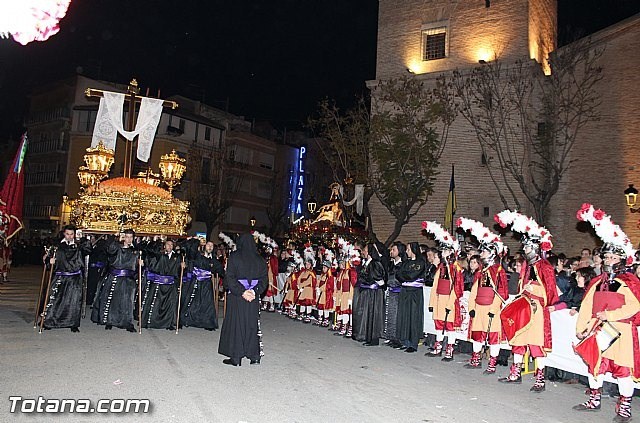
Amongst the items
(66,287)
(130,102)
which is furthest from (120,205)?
(130,102)

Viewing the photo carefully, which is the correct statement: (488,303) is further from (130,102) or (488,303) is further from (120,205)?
(130,102)

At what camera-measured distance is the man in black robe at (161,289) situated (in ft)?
38.4

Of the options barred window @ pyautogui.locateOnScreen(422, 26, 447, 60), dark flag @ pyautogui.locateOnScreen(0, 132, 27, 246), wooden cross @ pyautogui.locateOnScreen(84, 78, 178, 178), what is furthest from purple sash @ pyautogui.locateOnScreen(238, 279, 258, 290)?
barred window @ pyautogui.locateOnScreen(422, 26, 447, 60)

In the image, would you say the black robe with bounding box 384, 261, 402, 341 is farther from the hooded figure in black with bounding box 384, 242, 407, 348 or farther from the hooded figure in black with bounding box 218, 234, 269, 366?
the hooded figure in black with bounding box 218, 234, 269, 366

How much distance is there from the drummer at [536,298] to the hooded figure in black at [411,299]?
261cm

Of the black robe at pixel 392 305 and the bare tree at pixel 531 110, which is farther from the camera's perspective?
the bare tree at pixel 531 110

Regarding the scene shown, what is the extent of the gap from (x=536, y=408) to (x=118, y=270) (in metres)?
8.35

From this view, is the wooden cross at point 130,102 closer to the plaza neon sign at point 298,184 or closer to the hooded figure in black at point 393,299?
the hooded figure in black at point 393,299

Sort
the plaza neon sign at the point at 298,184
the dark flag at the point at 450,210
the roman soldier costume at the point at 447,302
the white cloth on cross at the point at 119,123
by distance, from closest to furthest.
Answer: the roman soldier costume at the point at 447,302 < the white cloth on cross at the point at 119,123 < the dark flag at the point at 450,210 < the plaza neon sign at the point at 298,184

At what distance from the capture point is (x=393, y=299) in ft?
36.1

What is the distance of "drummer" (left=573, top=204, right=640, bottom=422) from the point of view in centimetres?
661

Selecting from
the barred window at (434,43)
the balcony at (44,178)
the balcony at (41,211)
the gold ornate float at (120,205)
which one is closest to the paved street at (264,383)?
the gold ornate float at (120,205)

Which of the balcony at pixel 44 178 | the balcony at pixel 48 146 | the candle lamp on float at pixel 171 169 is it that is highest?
the balcony at pixel 48 146

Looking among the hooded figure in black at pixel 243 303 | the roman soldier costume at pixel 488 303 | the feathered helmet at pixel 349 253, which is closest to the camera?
the hooded figure in black at pixel 243 303
